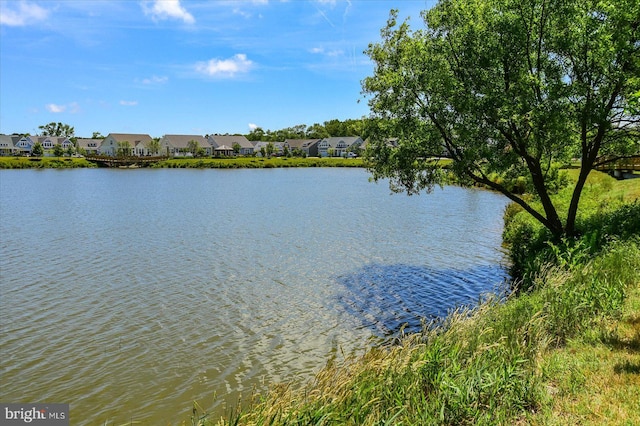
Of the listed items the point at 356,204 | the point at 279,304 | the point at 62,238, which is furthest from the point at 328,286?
the point at 356,204

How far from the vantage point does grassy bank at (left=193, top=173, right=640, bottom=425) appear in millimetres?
6741

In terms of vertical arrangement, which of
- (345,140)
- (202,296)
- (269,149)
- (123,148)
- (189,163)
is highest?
(345,140)

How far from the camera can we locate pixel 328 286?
19.1 metres

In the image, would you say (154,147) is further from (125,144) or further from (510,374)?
(510,374)

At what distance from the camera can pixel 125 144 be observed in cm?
16212

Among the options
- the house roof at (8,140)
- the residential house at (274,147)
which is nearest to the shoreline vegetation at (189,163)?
the residential house at (274,147)

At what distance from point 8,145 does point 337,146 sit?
12726cm

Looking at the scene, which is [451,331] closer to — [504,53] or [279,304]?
[279,304]

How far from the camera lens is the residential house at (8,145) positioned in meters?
167

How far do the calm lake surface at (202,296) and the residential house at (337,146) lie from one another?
13969 cm

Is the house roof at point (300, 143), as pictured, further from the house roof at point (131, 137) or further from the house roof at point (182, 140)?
the house roof at point (131, 137)

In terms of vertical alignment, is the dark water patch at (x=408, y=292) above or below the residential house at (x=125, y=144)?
below

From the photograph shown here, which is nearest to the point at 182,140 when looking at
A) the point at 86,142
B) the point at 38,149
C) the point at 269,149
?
the point at 269,149

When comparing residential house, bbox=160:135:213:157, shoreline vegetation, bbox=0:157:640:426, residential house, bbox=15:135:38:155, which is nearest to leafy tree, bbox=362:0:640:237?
shoreline vegetation, bbox=0:157:640:426
